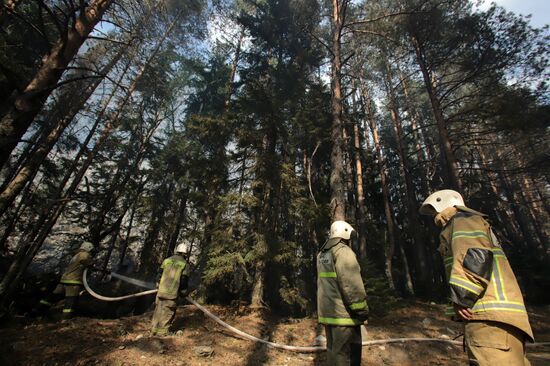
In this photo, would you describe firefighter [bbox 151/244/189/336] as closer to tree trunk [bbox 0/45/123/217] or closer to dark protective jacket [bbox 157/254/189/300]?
dark protective jacket [bbox 157/254/189/300]

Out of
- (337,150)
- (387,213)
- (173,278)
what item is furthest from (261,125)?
(387,213)

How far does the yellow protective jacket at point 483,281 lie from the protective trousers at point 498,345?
0.08 m

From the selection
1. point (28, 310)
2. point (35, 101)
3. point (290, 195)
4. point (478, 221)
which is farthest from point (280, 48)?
point (28, 310)

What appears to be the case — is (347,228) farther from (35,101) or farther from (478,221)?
(35,101)

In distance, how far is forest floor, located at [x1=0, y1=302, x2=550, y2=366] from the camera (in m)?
4.86

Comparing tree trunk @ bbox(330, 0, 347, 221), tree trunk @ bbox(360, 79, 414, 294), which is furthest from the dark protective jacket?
tree trunk @ bbox(360, 79, 414, 294)

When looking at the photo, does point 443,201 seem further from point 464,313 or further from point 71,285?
point 71,285

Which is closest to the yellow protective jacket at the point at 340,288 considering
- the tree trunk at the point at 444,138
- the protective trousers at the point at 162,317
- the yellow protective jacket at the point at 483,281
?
the yellow protective jacket at the point at 483,281

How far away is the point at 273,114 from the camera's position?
1006 cm

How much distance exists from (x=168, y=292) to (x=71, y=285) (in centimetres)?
349

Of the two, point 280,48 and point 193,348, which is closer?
point 193,348

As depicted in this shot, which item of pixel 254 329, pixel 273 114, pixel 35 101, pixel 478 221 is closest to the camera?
pixel 478 221

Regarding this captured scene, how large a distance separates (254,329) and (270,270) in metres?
4.03

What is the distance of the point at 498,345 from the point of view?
2.27m
